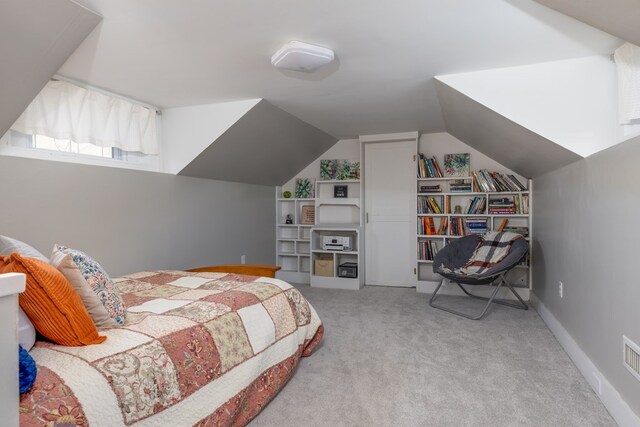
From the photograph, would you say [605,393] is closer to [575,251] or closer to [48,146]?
[575,251]

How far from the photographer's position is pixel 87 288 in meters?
1.49

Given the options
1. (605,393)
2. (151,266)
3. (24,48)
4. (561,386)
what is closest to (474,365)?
(561,386)

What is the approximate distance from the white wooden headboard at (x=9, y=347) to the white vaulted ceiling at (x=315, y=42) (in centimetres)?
147

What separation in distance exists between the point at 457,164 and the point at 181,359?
13.3 feet

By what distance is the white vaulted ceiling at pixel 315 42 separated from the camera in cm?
177

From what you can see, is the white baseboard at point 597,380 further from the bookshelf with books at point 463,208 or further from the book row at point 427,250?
the book row at point 427,250

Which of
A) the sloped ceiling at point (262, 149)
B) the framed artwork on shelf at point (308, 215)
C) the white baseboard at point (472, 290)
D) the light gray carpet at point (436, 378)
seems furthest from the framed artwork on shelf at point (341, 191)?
the light gray carpet at point (436, 378)

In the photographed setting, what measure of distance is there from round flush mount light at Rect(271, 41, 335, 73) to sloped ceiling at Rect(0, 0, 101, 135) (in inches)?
37.7

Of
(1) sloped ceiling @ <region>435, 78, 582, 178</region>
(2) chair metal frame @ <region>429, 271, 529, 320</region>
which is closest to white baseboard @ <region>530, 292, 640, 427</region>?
(2) chair metal frame @ <region>429, 271, 529, 320</region>

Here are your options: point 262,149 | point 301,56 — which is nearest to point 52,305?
point 301,56

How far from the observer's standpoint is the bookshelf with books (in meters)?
4.23

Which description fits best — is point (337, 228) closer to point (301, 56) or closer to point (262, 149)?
point (262, 149)

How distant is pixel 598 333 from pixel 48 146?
3680 millimetres

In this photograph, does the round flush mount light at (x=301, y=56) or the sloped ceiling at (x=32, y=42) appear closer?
the sloped ceiling at (x=32, y=42)
